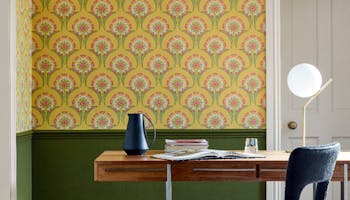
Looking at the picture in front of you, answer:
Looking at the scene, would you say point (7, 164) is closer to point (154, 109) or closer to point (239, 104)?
point (154, 109)

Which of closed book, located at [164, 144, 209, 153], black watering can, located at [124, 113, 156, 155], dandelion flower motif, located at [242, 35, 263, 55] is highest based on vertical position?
dandelion flower motif, located at [242, 35, 263, 55]

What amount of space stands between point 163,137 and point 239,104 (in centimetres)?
57

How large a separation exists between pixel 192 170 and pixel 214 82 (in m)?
1.19

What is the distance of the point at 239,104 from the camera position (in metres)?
4.30

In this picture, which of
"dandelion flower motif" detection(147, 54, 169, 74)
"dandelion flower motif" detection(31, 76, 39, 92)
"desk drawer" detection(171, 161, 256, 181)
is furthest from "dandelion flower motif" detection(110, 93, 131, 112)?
"desk drawer" detection(171, 161, 256, 181)

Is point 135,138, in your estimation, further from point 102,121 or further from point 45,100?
point 45,100

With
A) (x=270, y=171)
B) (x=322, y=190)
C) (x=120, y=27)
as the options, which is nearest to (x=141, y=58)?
(x=120, y=27)

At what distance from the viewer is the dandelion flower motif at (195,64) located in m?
4.29

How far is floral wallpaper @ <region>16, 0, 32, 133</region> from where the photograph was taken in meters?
3.89

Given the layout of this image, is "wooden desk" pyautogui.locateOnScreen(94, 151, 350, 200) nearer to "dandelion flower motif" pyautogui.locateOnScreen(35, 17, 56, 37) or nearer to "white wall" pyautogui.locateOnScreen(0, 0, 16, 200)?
"white wall" pyautogui.locateOnScreen(0, 0, 16, 200)

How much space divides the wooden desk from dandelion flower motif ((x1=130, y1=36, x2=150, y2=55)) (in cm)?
121

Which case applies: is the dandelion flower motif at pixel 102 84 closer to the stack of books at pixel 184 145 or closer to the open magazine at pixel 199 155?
the stack of books at pixel 184 145

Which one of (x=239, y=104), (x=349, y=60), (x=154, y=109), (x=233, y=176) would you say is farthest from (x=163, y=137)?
(x=349, y=60)

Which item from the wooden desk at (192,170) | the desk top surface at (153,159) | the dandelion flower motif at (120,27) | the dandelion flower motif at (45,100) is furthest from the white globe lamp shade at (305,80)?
the dandelion flower motif at (45,100)
